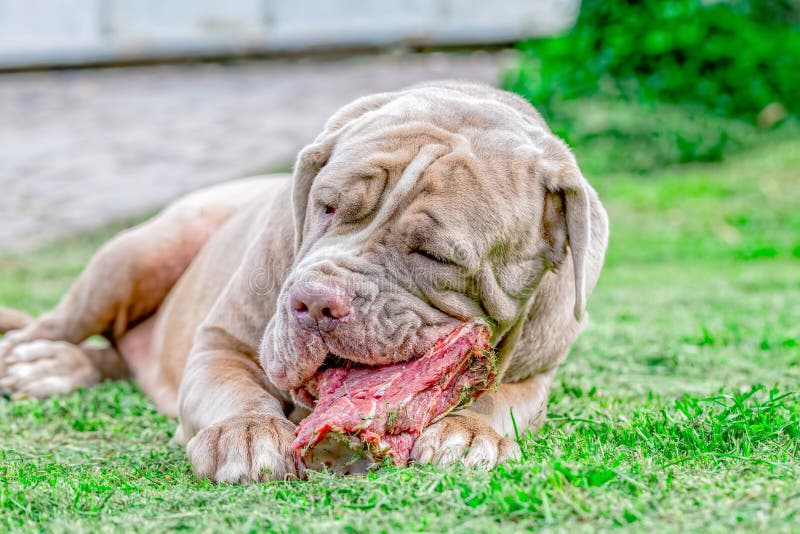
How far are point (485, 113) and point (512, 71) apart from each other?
29.1 feet

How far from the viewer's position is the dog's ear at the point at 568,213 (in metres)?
3.29

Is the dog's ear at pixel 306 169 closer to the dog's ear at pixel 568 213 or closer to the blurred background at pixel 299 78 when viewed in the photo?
the dog's ear at pixel 568 213

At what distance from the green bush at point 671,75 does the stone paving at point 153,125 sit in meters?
1.31

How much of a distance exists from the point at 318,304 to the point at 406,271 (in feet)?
1.11

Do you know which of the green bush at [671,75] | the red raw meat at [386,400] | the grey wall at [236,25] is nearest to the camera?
the red raw meat at [386,400]

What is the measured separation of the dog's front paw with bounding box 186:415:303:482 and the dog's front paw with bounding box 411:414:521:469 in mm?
357

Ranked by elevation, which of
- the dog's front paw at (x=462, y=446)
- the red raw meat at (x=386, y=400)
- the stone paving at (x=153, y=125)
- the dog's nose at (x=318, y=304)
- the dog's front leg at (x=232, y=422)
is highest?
the dog's nose at (x=318, y=304)

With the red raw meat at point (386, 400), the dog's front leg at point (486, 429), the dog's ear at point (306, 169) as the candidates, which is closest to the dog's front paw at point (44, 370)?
the dog's ear at point (306, 169)

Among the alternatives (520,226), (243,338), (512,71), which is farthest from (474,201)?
(512,71)

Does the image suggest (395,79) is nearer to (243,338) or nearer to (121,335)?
(121,335)

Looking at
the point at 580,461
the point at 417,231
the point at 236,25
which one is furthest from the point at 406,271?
the point at 236,25

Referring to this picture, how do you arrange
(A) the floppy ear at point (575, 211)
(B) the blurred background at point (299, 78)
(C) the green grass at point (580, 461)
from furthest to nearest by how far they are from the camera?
(B) the blurred background at point (299, 78) → (A) the floppy ear at point (575, 211) → (C) the green grass at point (580, 461)

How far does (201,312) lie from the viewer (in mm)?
4371

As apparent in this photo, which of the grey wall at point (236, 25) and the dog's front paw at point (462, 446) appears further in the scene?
the grey wall at point (236, 25)
